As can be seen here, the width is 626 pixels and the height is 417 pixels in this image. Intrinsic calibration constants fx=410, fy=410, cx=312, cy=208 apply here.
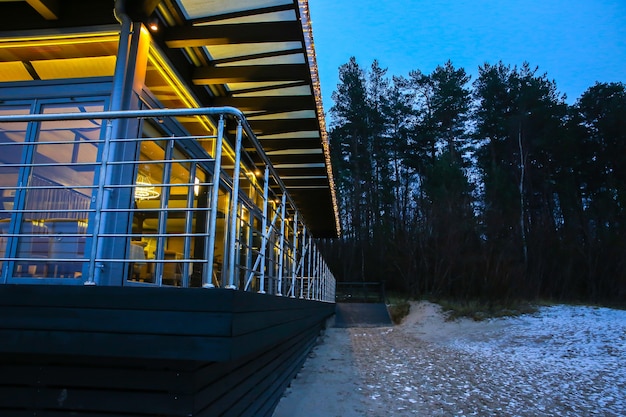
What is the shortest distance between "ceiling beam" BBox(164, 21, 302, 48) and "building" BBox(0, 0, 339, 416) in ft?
0.05

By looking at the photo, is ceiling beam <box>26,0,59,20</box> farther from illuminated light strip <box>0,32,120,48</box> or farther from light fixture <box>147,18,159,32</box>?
light fixture <box>147,18,159,32</box>

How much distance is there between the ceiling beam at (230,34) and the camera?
4.31m

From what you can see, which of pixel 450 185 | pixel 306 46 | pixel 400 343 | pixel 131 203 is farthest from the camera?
pixel 450 185

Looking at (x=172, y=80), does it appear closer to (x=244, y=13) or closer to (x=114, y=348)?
(x=244, y=13)

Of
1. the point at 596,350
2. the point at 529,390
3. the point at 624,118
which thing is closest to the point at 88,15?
the point at 529,390

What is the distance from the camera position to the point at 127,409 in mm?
2057

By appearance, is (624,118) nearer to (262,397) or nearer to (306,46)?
(306,46)

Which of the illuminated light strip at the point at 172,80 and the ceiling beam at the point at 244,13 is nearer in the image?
the ceiling beam at the point at 244,13

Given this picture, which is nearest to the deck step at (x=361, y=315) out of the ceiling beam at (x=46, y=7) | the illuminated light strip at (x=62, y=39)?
the illuminated light strip at (x=62, y=39)

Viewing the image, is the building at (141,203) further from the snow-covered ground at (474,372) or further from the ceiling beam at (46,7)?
the snow-covered ground at (474,372)

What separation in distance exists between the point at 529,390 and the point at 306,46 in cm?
540

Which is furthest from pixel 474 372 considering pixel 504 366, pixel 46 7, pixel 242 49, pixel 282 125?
pixel 46 7

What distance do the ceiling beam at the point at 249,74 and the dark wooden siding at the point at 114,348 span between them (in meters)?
3.58

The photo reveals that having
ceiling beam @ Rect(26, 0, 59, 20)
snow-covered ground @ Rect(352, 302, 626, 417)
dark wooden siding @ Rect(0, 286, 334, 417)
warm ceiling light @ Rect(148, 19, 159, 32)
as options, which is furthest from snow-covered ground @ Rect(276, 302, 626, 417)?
ceiling beam @ Rect(26, 0, 59, 20)
